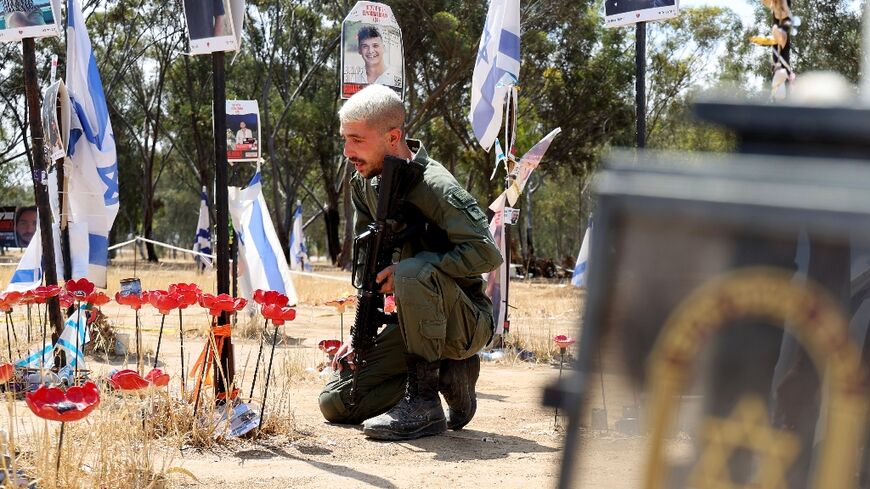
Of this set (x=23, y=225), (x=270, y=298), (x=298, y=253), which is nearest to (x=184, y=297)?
(x=270, y=298)

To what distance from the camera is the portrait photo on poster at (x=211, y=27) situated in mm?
4172

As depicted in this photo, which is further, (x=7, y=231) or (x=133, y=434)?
(x=7, y=231)

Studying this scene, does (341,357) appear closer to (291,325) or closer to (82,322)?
(82,322)

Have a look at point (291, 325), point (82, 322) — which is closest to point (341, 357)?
point (82, 322)

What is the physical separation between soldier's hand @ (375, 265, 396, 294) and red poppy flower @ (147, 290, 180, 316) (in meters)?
0.75

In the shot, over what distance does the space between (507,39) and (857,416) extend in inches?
252

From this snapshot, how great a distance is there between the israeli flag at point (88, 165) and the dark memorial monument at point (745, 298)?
16.5 feet

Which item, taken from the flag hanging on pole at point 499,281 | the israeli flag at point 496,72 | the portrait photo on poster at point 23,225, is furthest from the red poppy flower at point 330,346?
the portrait photo on poster at point 23,225

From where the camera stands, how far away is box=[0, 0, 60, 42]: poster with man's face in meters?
5.22

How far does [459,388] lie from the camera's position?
13.4 feet

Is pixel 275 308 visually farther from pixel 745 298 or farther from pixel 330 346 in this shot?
pixel 745 298

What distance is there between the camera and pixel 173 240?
64.8 metres

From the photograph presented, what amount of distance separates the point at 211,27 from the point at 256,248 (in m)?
4.16

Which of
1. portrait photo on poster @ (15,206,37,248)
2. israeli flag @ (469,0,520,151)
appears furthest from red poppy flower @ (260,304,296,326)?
portrait photo on poster @ (15,206,37,248)
